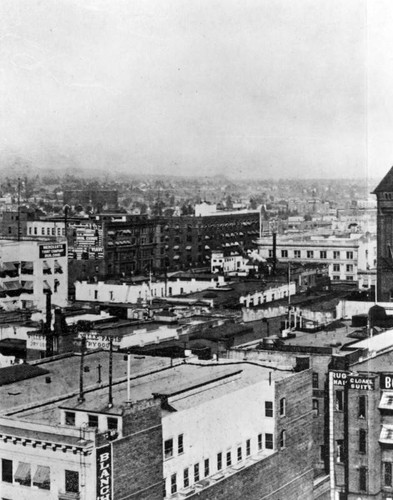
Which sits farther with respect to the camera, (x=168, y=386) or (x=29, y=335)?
(x=29, y=335)

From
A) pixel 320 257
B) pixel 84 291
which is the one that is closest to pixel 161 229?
pixel 320 257

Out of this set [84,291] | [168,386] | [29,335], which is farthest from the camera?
[84,291]

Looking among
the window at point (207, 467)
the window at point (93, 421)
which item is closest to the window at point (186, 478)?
the window at point (207, 467)

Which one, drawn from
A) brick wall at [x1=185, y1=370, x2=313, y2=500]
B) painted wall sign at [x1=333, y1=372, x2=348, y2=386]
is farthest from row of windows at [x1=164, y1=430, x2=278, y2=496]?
painted wall sign at [x1=333, y1=372, x2=348, y2=386]

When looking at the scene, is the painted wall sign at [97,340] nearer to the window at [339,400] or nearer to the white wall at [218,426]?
the window at [339,400]

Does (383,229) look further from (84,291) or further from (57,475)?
(57,475)
